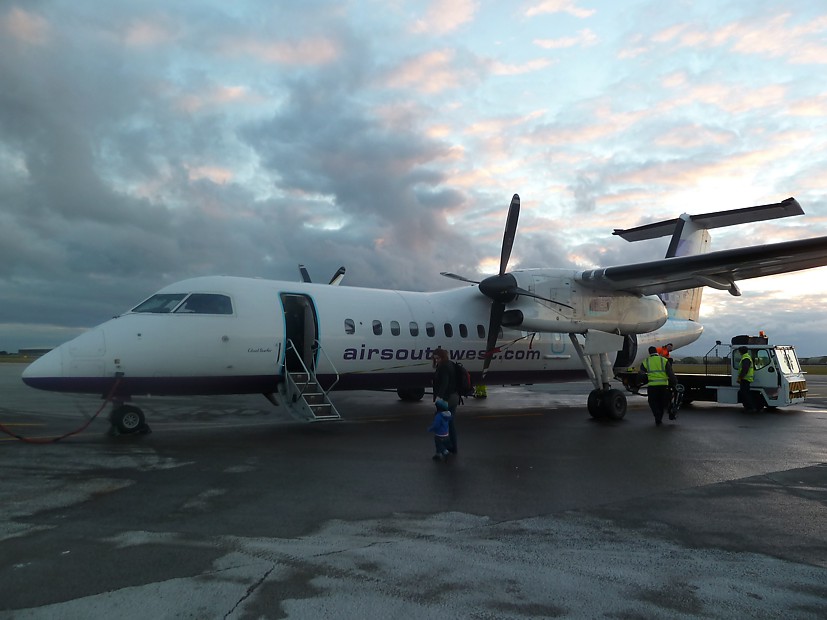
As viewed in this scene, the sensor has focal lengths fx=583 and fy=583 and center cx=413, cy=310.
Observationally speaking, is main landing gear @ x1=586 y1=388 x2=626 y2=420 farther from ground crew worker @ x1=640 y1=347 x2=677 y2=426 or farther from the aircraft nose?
the aircraft nose

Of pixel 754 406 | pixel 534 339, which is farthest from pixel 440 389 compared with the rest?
pixel 754 406

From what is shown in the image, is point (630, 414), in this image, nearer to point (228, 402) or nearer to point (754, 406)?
point (754, 406)

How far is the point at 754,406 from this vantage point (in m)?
17.3

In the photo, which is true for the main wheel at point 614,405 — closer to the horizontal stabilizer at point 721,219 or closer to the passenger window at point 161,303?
the horizontal stabilizer at point 721,219

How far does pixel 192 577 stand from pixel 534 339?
14.4m

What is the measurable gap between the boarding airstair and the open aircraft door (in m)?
0.03

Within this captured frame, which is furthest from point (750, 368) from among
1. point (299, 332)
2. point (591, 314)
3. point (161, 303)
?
point (161, 303)

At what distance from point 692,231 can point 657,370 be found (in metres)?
6.92

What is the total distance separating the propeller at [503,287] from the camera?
48.3 ft

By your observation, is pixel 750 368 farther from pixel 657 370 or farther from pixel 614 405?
pixel 657 370

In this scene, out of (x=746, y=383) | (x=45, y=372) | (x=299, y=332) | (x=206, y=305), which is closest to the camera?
(x=45, y=372)

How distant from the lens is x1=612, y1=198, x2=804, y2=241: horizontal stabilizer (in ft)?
51.3

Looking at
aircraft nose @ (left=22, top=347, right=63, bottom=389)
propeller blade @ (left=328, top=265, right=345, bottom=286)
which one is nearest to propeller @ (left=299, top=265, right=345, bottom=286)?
propeller blade @ (left=328, top=265, right=345, bottom=286)

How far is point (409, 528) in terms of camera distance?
539 cm
